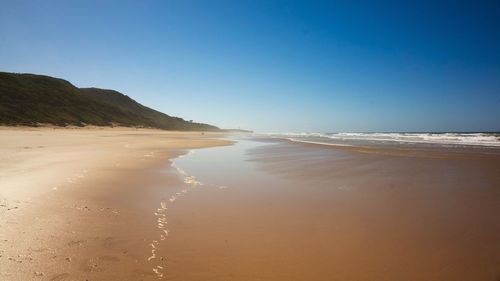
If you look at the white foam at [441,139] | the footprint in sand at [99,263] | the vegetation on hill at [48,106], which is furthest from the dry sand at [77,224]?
the vegetation on hill at [48,106]

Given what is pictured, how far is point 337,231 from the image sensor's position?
14.6 ft

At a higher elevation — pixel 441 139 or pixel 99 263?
pixel 441 139

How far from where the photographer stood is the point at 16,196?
5723 mm

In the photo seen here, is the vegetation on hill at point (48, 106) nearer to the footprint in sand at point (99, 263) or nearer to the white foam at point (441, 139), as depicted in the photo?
the white foam at point (441, 139)

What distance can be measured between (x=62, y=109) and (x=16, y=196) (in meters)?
57.1

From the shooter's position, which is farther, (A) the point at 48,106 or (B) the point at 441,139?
(A) the point at 48,106

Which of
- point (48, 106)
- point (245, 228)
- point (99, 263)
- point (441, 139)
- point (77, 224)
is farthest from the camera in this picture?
point (48, 106)

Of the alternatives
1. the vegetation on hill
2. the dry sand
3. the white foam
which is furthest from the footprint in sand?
the vegetation on hill

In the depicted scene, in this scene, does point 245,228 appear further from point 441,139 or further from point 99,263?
point 441,139

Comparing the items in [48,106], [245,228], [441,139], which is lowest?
[245,228]

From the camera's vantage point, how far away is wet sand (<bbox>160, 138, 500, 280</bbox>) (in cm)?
318

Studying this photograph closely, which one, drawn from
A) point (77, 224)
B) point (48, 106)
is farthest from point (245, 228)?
point (48, 106)

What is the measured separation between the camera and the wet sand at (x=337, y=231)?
318 cm

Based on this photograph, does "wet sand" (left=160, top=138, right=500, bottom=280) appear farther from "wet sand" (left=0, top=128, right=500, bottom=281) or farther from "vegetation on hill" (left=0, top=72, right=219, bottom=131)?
"vegetation on hill" (left=0, top=72, right=219, bottom=131)
